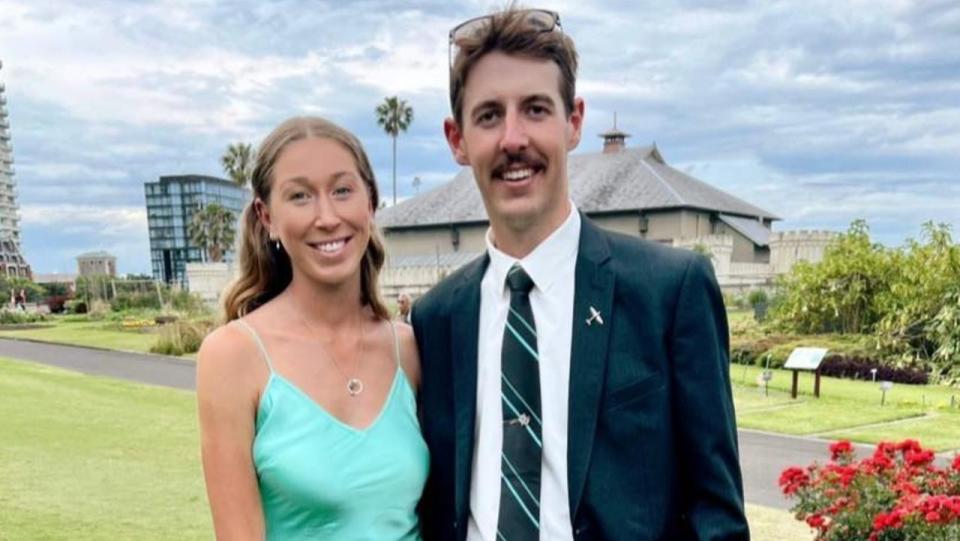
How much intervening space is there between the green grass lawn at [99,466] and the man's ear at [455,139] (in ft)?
19.1

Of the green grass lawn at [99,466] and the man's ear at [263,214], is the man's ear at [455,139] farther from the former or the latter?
the green grass lawn at [99,466]

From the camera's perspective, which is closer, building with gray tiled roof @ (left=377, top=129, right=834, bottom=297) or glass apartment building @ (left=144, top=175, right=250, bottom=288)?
building with gray tiled roof @ (left=377, top=129, right=834, bottom=297)

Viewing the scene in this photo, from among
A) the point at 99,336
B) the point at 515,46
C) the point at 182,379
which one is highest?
the point at 515,46

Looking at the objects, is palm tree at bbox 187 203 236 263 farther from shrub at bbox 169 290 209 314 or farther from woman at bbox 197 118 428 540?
woman at bbox 197 118 428 540

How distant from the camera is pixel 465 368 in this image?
2482mm

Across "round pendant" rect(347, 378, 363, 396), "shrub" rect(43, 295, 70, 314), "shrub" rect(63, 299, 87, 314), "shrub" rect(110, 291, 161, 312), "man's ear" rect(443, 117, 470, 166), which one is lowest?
"shrub" rect(43, 295, 70, 314)

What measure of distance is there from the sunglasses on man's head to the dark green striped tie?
700 millimetres

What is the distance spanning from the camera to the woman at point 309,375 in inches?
98.8

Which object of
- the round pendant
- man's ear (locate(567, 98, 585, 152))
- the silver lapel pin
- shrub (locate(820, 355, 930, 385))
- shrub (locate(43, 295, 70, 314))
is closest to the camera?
the silver lapel pin

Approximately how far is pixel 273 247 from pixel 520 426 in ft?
3.86

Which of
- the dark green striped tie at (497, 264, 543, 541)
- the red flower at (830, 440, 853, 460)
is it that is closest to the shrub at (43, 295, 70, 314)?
the red flower at (830, 440, 853, 460)

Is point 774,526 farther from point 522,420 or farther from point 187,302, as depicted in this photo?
point 187,302

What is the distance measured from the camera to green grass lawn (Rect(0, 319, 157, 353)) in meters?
30.2

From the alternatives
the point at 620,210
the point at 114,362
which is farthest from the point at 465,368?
the point at 620,210
